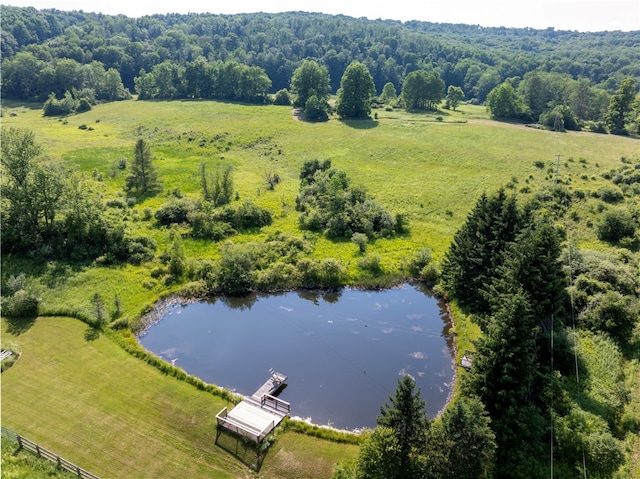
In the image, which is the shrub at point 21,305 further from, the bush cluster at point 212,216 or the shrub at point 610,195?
the shrub at point 610,195

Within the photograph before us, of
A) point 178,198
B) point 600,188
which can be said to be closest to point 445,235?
point 600,188

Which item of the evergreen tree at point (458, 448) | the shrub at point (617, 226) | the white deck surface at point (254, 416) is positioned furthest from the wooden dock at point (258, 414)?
the shrub at point (617, 226)

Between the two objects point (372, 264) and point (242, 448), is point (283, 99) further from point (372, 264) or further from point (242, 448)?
point (242, 448)

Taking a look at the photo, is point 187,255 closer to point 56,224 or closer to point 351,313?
point 56,224

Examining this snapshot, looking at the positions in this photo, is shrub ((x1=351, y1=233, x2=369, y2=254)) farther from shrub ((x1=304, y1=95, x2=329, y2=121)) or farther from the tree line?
shrub ((x1=304, y1=95, x2=329, y2=121))

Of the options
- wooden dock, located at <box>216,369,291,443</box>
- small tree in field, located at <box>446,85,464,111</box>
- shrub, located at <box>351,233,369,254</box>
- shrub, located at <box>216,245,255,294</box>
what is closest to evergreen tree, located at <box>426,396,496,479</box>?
wooden dock, located at <box>216,369,291,443</box>
